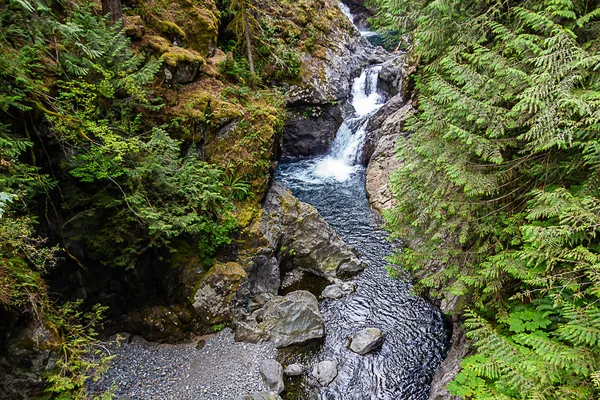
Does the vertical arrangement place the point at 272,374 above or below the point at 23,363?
below

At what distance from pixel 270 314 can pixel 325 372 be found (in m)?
2.23

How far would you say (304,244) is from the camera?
11.4m

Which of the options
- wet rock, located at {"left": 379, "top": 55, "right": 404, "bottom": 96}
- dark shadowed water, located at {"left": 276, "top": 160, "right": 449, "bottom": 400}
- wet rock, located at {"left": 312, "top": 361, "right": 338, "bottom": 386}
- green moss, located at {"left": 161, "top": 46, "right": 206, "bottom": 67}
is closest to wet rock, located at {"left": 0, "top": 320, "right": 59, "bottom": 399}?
dark shadowed water, located at {"left": 276, "top": 160, "right": 449, "bottom": 400}

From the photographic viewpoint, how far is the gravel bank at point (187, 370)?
23.7 ft

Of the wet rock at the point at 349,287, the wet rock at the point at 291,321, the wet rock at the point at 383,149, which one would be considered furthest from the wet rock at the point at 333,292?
the wet rock at the point at 383,149

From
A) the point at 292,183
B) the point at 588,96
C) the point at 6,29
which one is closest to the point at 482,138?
the point at 588,96

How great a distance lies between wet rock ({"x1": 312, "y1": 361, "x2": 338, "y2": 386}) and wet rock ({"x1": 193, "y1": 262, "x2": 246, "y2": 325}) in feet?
9.59

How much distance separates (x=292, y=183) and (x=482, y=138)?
1301 centimetres

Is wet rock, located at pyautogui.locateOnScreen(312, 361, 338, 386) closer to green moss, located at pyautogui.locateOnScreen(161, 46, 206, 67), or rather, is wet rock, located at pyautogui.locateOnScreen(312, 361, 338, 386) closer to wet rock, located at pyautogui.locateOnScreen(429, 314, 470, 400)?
wet rock, located at pyautogui.locateOnScreen(429, 314, 470, 400)

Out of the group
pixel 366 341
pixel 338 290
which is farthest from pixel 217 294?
pixel 366 341

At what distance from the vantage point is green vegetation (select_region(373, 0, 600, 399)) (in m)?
3.84

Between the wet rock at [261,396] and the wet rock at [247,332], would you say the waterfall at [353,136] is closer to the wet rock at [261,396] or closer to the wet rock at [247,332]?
the wet rock at [247,332]

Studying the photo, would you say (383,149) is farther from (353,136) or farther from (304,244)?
(304,244)

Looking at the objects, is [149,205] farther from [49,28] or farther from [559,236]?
[559,236]
